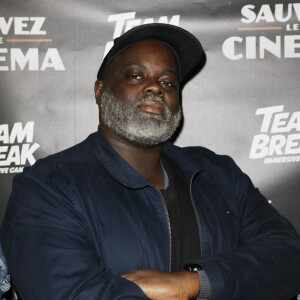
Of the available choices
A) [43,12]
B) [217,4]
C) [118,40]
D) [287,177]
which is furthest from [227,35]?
[43,12]

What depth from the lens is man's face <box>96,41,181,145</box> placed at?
1.67 meters

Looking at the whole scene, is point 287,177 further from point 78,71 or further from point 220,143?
point 78,71

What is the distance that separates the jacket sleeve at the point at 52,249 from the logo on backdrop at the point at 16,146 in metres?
0.58

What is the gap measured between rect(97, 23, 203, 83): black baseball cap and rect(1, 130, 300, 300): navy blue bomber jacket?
1.26ft

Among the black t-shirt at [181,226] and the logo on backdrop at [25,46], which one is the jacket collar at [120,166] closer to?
the black t-shirt at [181,226]

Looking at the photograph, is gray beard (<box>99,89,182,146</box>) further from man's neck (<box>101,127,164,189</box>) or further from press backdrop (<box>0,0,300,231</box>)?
press backdrop (<box>0,0,300,231</box>)

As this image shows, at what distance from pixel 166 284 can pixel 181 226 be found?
0.28m

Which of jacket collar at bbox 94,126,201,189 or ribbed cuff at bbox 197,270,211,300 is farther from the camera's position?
jacket collar at bbox 94,126,201,189

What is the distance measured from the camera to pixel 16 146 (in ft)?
6.64

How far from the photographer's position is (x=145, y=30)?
68.1 inches

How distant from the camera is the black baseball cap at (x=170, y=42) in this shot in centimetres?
172

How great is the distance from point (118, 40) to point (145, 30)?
0.12 m

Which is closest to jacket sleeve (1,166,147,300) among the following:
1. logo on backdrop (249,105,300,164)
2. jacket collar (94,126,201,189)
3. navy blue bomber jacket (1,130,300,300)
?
navy blue bomber jacket (1,130,300,300)

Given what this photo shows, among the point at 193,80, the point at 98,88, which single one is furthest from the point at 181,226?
the point at 193,80
